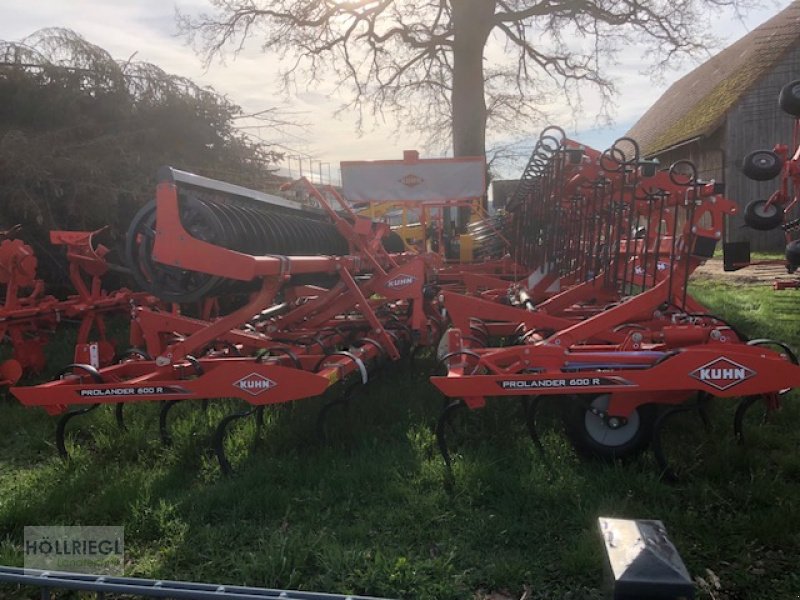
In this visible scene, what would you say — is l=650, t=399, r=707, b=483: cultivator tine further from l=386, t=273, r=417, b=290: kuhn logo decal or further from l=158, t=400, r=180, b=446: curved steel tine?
l=158, t=400, r=180, b=446: curved steel tine

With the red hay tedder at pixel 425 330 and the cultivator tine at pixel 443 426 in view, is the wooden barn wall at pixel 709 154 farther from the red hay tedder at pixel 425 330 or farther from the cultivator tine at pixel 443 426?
the cultivator tine at pixel 443 426

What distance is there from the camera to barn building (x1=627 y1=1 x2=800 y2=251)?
54.6ft

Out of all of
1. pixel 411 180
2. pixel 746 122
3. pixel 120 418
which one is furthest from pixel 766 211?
pixel 746 122

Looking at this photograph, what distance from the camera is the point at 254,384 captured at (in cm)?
376

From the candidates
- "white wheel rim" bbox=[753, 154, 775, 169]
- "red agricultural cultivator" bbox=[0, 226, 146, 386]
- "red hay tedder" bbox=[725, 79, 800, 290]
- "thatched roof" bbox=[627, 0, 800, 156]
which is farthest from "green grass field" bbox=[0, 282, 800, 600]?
"thatched roof" bbox=[627, 0, 800, 156]

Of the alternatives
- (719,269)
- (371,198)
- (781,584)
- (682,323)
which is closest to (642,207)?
(682,323)

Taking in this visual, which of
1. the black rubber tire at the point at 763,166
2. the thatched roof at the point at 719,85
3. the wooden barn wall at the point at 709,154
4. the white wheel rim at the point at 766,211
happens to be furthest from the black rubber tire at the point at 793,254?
the thatched roof at the point at 719,85

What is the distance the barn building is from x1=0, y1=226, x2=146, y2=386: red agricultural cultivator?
14218 mm

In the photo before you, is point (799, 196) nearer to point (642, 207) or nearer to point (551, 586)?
point (642, 207)

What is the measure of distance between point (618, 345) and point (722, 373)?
0.70 meters

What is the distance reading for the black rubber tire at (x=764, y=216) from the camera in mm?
8773

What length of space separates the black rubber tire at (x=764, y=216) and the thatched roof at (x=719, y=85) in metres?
9.66

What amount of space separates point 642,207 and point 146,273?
13.1 ft

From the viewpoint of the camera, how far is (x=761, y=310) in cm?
827
